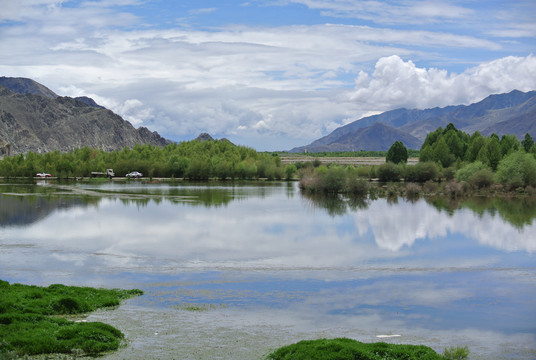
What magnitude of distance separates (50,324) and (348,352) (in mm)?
7417

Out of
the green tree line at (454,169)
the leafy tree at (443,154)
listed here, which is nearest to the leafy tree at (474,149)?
the green tree line at (454,169)

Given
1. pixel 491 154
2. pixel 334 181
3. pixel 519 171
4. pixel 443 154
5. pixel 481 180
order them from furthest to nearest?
1. pixel 443 154
2. pixel 491 154
3. pixel 481 180
4. pixel 519 171
5. pixel 334 181

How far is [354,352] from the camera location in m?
13.1

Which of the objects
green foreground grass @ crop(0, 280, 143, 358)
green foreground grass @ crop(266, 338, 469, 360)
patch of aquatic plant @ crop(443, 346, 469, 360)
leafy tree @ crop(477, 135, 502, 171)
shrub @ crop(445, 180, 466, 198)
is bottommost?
patch of aquatic plant @ crop(443, 346, 469, 360)

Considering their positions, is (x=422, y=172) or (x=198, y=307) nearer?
(x=198, y=307)

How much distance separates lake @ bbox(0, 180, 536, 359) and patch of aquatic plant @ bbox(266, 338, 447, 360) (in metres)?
0.90

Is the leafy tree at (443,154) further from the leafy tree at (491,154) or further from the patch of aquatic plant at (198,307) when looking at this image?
the patch of aquatic plant at (198,307)

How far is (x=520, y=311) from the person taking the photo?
1856cm

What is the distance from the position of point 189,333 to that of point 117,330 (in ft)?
6.03

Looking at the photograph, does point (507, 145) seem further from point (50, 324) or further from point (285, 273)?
point (50, 324)

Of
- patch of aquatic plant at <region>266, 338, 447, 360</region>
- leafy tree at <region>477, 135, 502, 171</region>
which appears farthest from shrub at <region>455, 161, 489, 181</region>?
patch of aquatic plant at <region>266, 338, 447, 360</region>

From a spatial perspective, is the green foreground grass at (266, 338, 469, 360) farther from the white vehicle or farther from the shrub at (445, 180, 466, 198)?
the white vehicle

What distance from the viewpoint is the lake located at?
15.7 meters

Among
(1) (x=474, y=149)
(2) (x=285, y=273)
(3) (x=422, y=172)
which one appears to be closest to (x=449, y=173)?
(3) (x=422, y=172)
